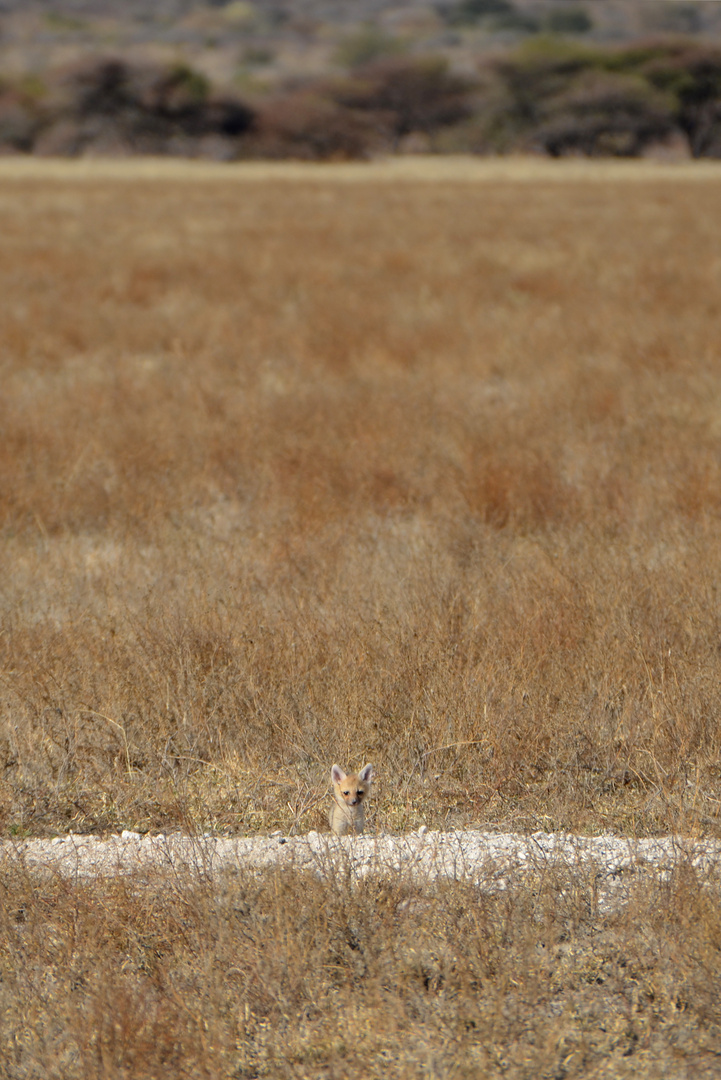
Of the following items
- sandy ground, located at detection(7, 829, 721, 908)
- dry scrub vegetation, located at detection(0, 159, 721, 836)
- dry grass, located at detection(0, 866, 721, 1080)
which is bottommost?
dry scrub vegetation, located at detection(0, 159, 721, 836)

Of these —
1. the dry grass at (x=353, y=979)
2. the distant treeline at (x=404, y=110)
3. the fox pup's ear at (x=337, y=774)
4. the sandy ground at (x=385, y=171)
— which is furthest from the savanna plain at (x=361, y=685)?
the distant treeline at (x=404, y=110)

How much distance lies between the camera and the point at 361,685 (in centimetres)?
428

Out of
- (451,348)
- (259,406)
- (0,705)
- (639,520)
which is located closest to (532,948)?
(0,705)

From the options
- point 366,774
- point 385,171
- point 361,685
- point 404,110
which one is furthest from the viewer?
point 404,110

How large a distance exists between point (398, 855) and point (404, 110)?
206 ft

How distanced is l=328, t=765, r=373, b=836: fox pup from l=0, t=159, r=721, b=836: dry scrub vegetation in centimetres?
21

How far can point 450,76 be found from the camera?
6209 cm

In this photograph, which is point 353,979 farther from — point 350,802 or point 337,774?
point 337,774

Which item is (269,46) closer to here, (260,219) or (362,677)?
(260,219)

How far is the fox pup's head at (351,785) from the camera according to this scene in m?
3.41

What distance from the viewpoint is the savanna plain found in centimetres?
274

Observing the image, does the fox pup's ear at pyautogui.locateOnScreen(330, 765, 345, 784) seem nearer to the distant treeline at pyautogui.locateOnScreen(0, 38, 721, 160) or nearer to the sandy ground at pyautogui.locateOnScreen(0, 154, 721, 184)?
the sandy ground at pyautogui.locateOnScreen(0, 154, 721, 184)

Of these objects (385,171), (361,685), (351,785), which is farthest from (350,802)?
(385,171)

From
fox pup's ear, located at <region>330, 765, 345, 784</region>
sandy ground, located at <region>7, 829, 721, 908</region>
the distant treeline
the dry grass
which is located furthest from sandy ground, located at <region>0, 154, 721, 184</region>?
the dry grass
